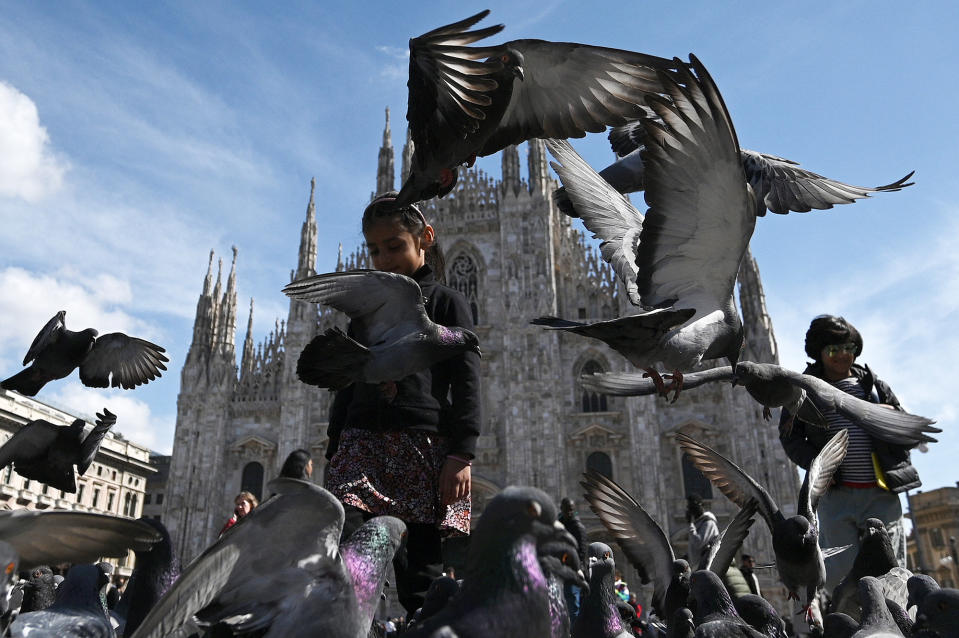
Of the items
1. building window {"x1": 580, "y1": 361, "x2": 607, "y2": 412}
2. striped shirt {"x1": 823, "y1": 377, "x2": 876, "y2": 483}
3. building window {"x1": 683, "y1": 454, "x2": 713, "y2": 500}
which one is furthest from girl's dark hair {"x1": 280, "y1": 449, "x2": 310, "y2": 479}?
building window {"x1": 580, "y1": 361, "x2": 607, "y2": 412}

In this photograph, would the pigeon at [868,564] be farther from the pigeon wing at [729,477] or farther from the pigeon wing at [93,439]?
the pigeon wing at [93,439]

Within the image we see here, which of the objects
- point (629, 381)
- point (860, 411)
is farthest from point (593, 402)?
point (629, 381)

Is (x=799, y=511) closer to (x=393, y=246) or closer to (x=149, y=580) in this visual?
(x=393, y=246)

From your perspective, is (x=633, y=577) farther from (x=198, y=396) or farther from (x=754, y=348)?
(x=198, y=396)

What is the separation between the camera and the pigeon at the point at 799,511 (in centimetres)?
304

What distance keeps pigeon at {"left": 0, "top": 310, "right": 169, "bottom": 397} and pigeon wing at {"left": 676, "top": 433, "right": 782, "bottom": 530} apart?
349cm

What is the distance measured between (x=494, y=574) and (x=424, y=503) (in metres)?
1.21

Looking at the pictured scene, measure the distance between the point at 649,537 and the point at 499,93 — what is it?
2244 mm

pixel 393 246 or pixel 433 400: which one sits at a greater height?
pixel 393 246

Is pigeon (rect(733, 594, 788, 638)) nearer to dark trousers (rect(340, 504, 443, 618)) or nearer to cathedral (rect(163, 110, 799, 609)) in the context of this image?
dark trousers (rect(340, 504, 443, 618))

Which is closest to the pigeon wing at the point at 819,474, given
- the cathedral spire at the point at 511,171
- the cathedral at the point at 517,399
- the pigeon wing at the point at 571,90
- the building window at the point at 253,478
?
the pigeon wing at the point at 571,90

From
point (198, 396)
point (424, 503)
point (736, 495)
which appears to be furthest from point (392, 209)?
point (198, 396)

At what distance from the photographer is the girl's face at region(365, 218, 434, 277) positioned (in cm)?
301

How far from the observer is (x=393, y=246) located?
9.92 ft
